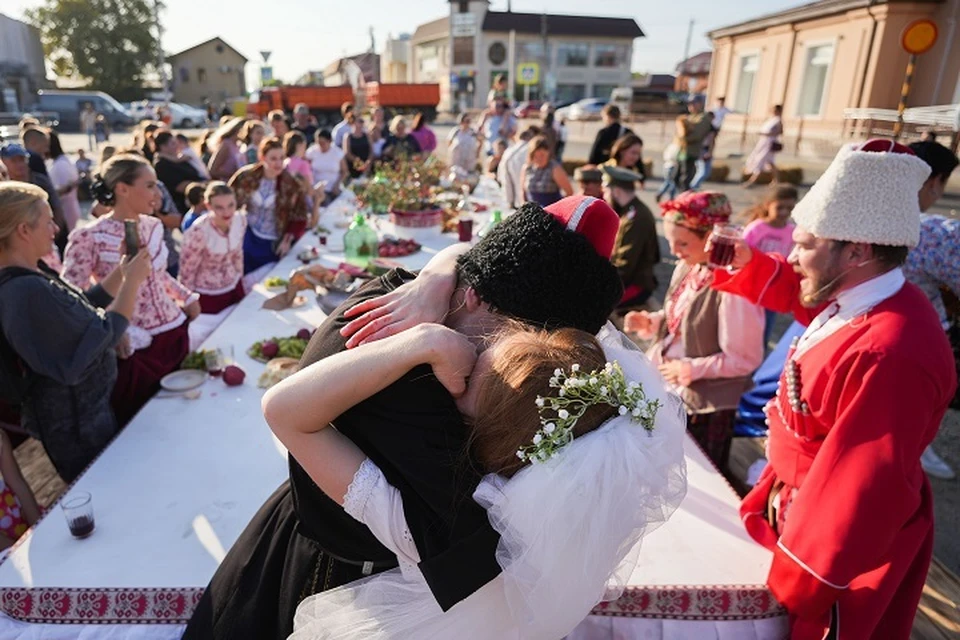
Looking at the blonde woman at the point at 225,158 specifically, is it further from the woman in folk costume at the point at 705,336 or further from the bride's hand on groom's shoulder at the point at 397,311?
the bride's hand on groom's shoulder at the point at 397,311

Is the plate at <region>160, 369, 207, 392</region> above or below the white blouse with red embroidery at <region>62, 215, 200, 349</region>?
below

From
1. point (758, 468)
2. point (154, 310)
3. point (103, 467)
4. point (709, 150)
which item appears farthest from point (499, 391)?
point (709, 150)

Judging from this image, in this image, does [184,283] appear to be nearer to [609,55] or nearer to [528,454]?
[528,454]

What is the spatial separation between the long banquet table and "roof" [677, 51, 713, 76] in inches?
2105

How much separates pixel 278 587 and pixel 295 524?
15 cm

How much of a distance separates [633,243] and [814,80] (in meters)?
17.5

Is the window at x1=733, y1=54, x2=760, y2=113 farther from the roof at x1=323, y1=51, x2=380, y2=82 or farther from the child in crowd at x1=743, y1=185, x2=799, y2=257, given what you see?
the roof at x1=323, y1=51, x2=380, y2=82

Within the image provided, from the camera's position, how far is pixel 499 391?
1.02m

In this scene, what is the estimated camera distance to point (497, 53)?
46.0m

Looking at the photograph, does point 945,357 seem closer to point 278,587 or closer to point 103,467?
point 278,587

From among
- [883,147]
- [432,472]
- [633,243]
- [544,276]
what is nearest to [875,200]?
[883,147]

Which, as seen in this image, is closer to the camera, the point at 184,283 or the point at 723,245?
the point at 723,245

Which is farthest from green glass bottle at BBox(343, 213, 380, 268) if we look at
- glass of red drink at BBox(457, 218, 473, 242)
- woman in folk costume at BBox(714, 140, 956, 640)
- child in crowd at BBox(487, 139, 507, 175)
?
child in crowd at BBox(487, 139, 507, 175)

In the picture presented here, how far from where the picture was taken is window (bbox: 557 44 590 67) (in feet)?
159
